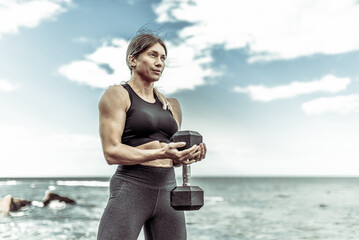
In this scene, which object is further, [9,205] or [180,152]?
[9,205]

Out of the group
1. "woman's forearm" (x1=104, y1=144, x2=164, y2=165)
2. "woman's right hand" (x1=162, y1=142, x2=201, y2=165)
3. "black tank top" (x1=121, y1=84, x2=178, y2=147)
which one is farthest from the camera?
"black tank top" (x1=121, y1=84, x2=178, y2=147)

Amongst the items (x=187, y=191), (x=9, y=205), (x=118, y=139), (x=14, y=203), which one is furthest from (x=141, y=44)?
(x=14, y=203)

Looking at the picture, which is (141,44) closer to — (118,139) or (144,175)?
(118,139)

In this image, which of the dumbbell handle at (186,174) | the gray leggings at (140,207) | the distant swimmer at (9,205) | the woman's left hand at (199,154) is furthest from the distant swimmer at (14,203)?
the woman's left hand at (199,154)

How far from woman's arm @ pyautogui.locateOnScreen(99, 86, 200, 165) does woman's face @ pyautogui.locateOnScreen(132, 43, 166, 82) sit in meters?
0.18

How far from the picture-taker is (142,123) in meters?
2.50

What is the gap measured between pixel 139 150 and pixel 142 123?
0.76 feet

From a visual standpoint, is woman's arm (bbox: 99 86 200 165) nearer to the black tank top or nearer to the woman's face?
the black tank top

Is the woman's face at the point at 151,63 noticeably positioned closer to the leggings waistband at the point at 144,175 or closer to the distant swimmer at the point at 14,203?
the leggings waistband at the point at 144,175

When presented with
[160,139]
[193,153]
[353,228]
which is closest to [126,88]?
[160,139]

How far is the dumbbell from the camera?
2195 millimetres

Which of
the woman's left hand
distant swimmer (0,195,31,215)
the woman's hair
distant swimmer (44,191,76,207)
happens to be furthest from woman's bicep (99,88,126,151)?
distant swimmer (44,191,76,207)

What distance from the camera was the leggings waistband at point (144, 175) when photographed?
8.25ft

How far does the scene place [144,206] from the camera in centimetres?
251
